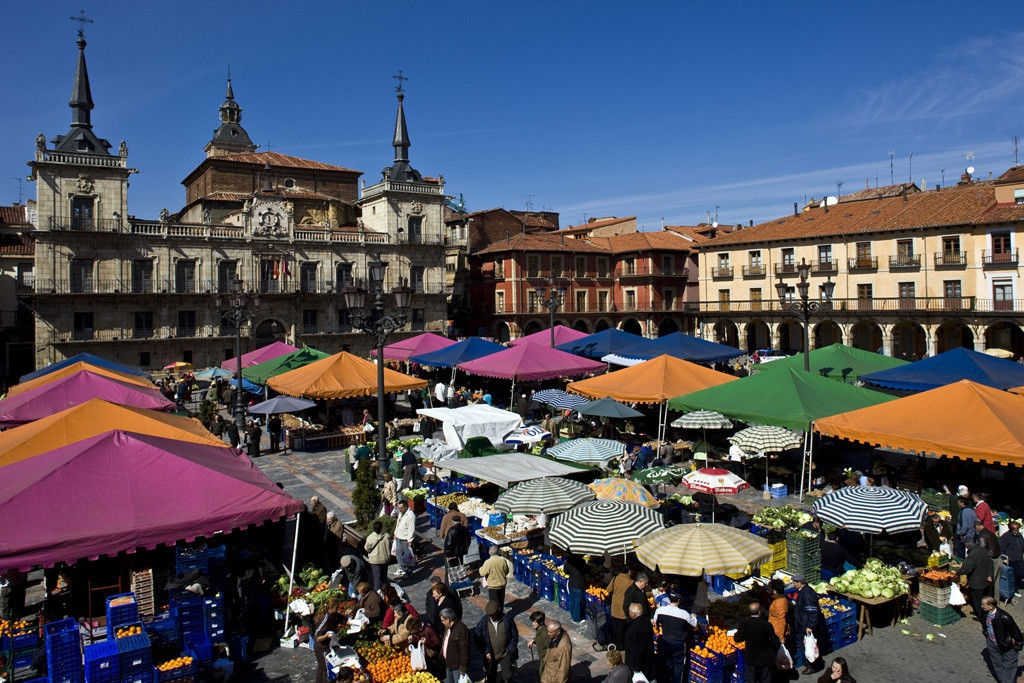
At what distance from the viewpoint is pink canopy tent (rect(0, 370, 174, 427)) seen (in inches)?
691

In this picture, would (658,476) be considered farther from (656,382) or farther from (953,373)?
(953,373)

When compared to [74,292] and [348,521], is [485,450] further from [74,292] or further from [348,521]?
[74,292]

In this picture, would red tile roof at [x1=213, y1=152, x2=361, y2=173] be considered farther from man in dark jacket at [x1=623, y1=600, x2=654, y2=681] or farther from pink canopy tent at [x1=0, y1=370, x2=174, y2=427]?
man in dark jacket at [x1=623, y1=600, x2=654, y2=681]

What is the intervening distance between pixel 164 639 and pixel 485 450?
8.57 metres

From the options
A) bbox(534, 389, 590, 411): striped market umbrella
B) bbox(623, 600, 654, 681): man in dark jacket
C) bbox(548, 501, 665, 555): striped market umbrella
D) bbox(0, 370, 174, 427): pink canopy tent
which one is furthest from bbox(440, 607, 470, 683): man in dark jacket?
bbox(534, 389, 590, 411): striped market umbrella

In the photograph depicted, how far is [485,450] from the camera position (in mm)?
15953

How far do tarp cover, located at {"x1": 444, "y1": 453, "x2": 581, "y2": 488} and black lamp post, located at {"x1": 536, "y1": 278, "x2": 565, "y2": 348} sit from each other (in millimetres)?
15279

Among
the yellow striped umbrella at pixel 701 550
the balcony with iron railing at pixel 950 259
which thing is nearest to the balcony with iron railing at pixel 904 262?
the balcony with iron railing at pixel 950 259

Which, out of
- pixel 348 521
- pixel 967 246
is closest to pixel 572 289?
pixel 967 246

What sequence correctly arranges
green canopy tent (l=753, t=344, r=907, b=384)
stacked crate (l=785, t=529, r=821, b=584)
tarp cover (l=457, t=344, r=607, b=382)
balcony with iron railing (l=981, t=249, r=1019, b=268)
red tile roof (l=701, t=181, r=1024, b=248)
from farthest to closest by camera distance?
red tile roof (l=701, t=181, r=1024, b=248)
balcony with iron railing (l=981, t=249, r=1019, b=268)
tarp cover (l=457, t=344, r=607, b=382)
green canopy tent (l=753, t=344, r=907, b=384)
stacked crate (l=785, t=529, r=821, b=584)

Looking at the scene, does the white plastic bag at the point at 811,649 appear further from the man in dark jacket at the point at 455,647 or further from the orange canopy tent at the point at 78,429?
the orange canopy tent at the point at 78,429

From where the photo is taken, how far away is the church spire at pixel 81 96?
41.1 meters

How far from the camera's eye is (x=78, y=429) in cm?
1208

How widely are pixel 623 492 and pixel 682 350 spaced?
1838cm
